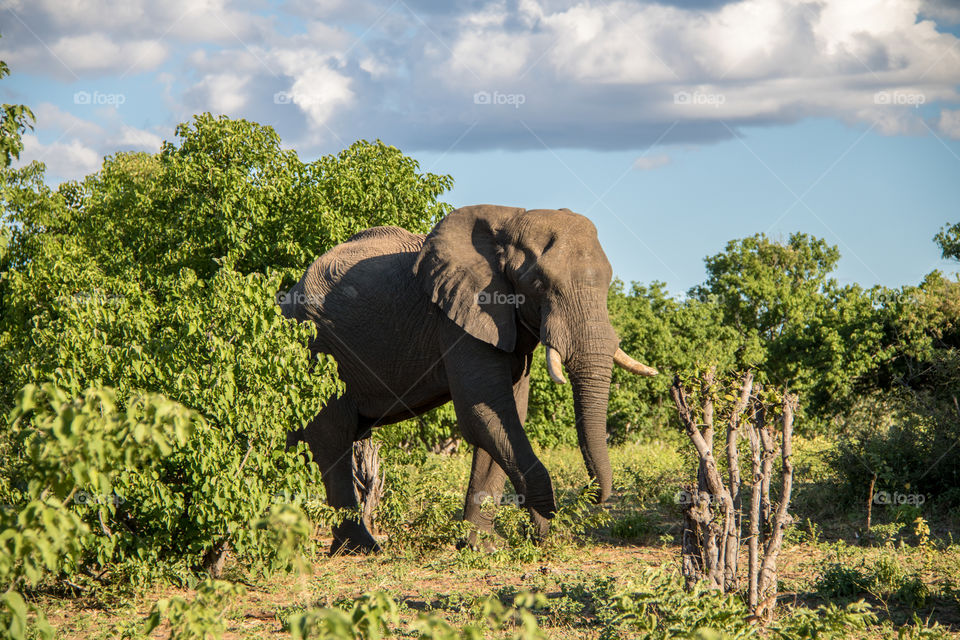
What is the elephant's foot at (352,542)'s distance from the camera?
11.4 m

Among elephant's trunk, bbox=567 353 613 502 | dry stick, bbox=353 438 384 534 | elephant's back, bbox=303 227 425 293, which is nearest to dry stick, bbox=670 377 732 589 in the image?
elephant's trunk, bbox=567 353 613 502

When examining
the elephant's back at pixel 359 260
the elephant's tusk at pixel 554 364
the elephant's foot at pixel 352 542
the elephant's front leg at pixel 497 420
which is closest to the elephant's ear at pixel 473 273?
the elephant's front leg at pixel 497 420

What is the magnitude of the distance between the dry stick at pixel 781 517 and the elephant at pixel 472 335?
298 cm

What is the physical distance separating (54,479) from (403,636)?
3381 mm

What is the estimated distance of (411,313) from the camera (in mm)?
11219

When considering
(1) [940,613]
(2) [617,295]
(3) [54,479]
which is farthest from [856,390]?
(3) [54,479]

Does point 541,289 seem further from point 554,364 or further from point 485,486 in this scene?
point 485,486

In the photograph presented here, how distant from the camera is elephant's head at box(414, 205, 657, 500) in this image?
10047mm

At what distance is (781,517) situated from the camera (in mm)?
6680

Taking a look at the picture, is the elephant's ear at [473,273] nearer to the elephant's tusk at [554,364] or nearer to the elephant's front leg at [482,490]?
the elephant's tusk at [554,364]

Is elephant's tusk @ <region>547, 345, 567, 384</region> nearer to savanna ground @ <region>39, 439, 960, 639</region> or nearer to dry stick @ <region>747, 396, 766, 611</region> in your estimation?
savanna ground @ <region>39, 439, 960, 639</region>

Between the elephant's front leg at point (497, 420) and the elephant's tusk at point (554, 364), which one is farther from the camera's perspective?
the elephant's front leg at point (497, 420)

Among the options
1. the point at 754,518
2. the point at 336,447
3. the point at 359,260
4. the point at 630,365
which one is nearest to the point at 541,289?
the point at 630,365

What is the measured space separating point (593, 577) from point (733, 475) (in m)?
2.73
